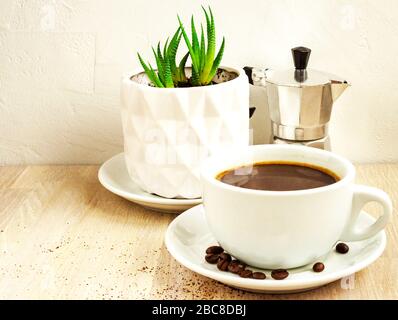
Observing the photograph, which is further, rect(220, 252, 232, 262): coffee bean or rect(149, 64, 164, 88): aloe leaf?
rect(149, 64, 164, 88): aloe leaf

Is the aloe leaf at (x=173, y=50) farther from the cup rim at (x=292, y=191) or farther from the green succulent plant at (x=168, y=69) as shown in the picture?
the cup rim at (x=292, y=191)

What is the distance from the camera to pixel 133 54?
36.6 inches

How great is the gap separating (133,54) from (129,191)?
8.2 inches

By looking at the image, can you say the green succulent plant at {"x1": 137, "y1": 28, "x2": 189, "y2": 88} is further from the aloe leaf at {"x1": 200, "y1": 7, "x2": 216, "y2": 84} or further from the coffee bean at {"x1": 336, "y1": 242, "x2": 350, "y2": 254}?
the coffee bean at {"x1": 336, "y1": 242, "x2": 350, "y2": 254}

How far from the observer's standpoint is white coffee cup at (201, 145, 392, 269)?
0.60m

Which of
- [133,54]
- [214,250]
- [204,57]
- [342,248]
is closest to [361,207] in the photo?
[342,248]

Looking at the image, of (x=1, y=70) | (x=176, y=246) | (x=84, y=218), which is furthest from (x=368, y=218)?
(x=1, y=70)

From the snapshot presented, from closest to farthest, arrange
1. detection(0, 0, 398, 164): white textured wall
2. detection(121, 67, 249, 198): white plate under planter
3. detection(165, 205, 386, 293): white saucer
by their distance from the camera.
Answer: detection(165, 205, 386, 293): white saucer
detection(121, 67, 249, 198): white plate under planter
detection(0, 0, 398, 164): white textured wall

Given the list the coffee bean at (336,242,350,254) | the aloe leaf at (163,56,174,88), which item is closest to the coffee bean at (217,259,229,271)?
the coffee bean at (336,242,350,254)

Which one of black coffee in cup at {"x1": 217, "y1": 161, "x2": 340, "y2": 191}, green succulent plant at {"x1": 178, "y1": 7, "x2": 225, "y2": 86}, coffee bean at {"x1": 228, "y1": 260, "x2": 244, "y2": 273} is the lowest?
coffee bean at {"x1": 228, "y1": 260, "x2": 244, "y2": 273}

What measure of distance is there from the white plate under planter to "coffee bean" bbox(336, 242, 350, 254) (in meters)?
0.19

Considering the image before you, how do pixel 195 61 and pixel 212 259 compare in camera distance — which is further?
pixel 195 61

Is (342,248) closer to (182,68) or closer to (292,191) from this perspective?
(292,191)

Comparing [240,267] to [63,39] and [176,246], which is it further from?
[63,39]
